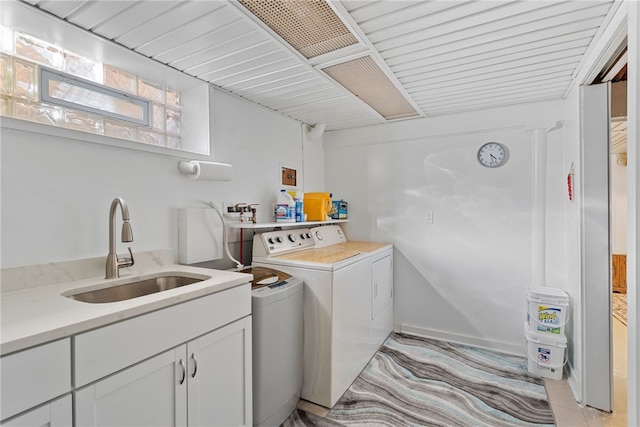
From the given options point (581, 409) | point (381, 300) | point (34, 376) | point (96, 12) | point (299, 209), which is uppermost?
point (96, 12)

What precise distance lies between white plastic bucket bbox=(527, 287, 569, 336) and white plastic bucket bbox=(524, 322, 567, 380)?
0.05 metres

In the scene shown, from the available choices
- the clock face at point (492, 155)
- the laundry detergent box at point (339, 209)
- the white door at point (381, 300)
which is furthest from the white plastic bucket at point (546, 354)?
the laundry detergent box at point (339, 209)

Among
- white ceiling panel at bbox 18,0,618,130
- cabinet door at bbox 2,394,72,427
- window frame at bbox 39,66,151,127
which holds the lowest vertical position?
cabinet door at bbox 2,394,72,427

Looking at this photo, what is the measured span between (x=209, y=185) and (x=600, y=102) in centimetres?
270

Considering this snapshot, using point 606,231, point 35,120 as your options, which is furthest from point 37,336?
point 606,231

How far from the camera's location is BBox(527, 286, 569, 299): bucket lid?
240 centimetres

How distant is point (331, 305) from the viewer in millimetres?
2000

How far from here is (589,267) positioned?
80.9 inches

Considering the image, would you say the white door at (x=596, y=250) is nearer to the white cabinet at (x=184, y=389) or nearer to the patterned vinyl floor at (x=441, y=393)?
the patterned vinyl floor at (x=441, y=393)

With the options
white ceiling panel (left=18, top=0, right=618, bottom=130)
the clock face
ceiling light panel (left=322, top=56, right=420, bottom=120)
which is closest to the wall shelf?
white ceiling panel (left=18, top=0, right=618, bottom=130)

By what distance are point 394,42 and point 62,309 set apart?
1.94m

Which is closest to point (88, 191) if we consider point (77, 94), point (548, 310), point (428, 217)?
point (77, 94)

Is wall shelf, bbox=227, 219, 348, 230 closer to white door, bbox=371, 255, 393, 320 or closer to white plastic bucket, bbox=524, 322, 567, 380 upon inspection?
white door, bbox=371, 255, 393, 320

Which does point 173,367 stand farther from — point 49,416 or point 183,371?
point 49,416
